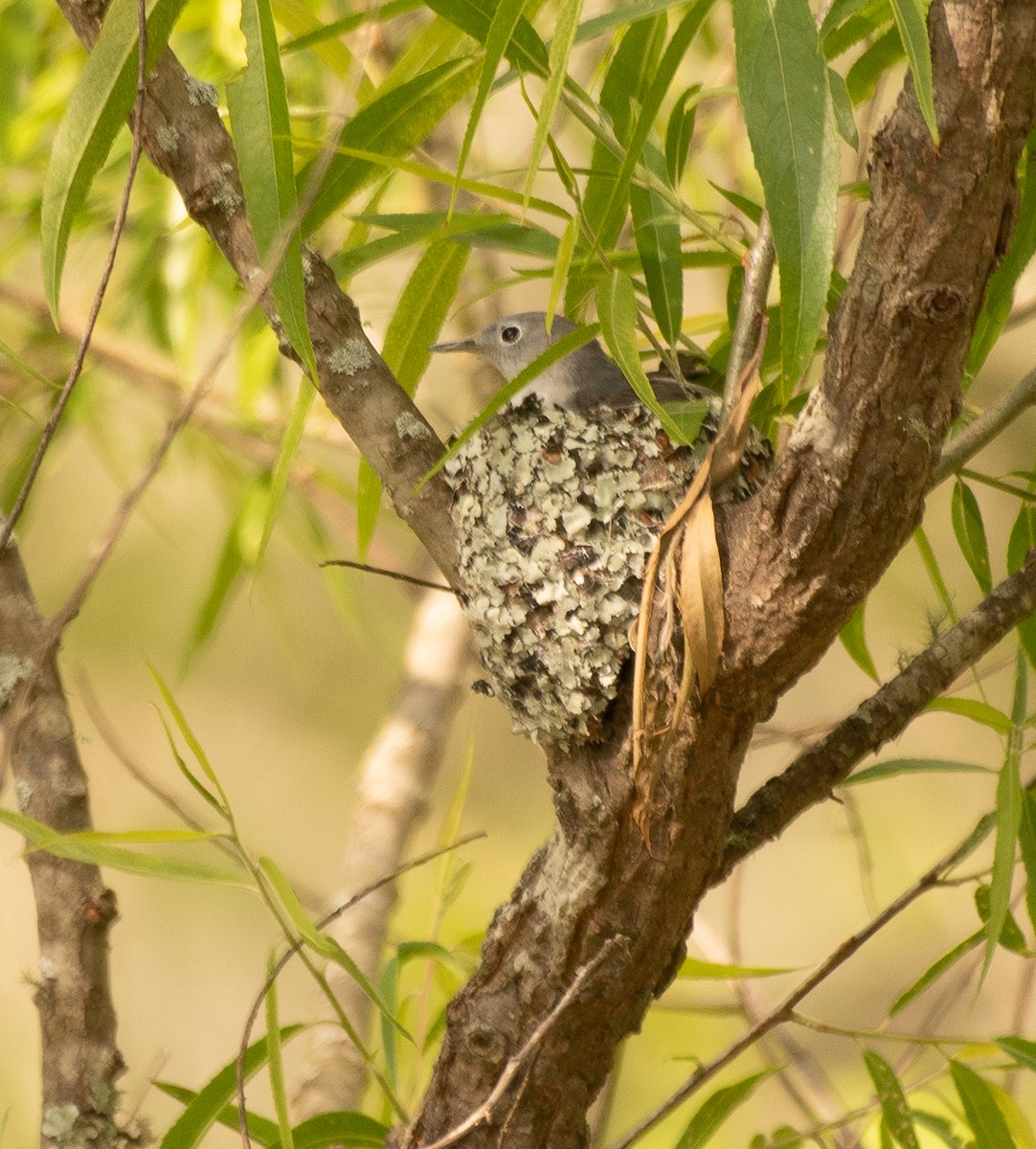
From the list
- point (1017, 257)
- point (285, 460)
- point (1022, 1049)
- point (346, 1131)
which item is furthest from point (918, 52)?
point (346, 1131)

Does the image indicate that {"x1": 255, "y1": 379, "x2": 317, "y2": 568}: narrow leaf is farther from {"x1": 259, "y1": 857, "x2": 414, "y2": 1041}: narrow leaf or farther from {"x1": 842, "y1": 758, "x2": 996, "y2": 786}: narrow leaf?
{"x1": 842, "y1": 758, "x2": 996, "y2": 786}: narrow leaf

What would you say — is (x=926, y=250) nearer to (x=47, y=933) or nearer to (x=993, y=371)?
(x=47, y=933)

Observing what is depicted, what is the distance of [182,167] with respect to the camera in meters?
1.65

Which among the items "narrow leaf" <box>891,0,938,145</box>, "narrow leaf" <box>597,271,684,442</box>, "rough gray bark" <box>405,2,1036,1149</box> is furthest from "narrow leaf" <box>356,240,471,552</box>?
"narrow leaf" <box>891,0,938,145</box>

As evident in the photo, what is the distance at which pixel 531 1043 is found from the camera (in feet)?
5.08

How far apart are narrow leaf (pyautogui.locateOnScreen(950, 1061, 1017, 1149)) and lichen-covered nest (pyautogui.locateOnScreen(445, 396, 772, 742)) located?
0.94m

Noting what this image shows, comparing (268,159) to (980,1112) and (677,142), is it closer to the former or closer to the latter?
(677,142)

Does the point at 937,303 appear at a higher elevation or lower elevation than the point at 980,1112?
higher

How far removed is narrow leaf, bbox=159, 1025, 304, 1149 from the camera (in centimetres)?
173

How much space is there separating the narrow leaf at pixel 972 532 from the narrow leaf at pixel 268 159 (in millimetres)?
1053

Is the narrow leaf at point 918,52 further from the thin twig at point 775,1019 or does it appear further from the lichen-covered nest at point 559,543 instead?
the thin twig at point 775,1019

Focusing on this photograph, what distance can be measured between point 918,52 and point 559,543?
2.70 feet

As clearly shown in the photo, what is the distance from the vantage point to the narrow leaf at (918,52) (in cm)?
107

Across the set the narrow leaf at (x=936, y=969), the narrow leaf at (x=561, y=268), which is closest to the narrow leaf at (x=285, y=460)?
the narrow leaf at (x=561, y=268)
